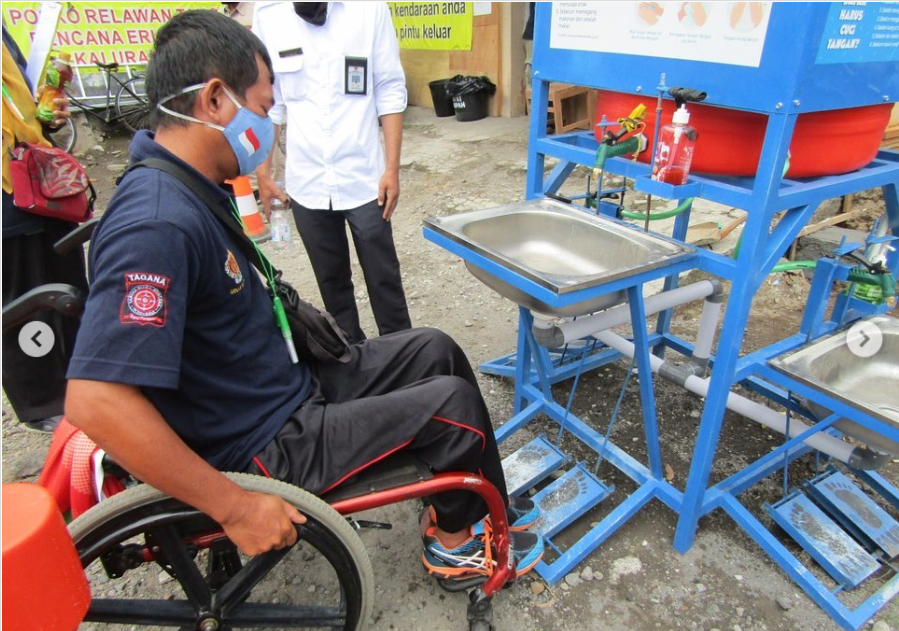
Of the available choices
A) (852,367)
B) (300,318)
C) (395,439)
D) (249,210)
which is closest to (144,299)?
(300,318)

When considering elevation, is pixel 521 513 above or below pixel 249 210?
below

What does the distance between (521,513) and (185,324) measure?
131 cm

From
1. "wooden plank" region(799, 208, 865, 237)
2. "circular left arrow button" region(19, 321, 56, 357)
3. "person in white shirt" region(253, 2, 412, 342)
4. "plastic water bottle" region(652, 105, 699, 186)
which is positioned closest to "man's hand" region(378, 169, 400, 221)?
"person in white shirt" region(253, 2, 412, 342)

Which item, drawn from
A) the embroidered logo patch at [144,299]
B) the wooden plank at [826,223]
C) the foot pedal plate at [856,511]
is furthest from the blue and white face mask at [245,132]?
the wooden plank at [826,223]

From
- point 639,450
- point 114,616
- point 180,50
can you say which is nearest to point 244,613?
point 114,616

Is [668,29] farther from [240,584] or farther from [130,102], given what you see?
[130,102]

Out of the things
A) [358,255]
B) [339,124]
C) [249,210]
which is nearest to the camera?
[339,124]

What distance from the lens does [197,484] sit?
1129mm

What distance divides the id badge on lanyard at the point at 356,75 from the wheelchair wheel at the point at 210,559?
1.86 m

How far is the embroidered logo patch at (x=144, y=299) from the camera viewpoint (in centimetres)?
105

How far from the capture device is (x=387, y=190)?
2.63m

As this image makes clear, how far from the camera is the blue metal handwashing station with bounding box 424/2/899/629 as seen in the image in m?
1.42

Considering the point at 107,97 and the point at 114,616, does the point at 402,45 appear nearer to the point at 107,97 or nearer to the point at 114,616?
the point at 107,97

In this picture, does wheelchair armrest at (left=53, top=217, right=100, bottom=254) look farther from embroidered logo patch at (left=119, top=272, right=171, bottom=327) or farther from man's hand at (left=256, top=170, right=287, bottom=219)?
man's hand at (left=256, top=170, right=287, bottom=219)
